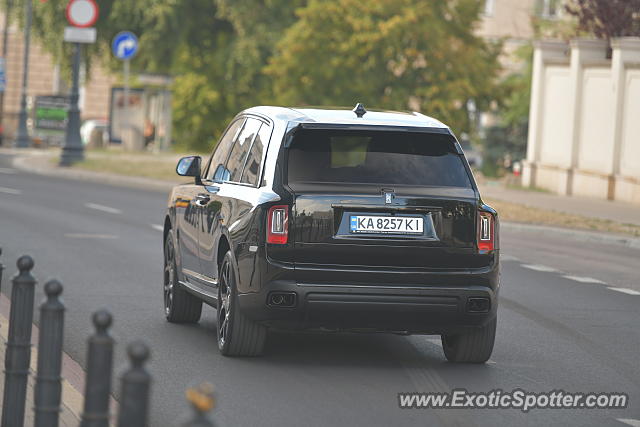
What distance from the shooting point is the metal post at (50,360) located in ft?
20.4

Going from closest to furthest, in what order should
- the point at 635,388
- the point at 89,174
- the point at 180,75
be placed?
the point at 635,388
the point at 89,174
the point at 180,75

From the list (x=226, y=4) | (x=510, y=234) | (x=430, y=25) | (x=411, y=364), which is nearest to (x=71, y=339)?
(x=411, y=364)

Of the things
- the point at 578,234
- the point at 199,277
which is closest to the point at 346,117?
the point at 199,277

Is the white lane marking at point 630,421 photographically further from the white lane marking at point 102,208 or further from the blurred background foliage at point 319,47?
the blurred background foliage at point 319,47

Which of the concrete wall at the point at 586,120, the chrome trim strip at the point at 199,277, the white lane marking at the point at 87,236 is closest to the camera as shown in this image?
the chrome trim strip at the point at 199,277

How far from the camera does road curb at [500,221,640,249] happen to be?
74.8 feet

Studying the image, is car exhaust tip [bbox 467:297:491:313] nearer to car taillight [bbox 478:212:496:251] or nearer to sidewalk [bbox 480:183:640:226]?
car taillight [bbox 478:212:496:251]

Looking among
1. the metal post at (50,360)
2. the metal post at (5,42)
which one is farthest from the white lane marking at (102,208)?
the metal post at (5,42)

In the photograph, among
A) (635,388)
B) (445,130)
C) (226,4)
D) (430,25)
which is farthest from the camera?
(226,4)

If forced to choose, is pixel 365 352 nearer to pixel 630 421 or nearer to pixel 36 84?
pixel 630 421

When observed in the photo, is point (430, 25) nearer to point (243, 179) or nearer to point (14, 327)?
point (243, 179)

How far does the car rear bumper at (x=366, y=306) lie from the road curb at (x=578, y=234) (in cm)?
1335

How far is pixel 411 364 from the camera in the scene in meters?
10.2

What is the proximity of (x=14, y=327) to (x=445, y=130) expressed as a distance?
3.72 meters
